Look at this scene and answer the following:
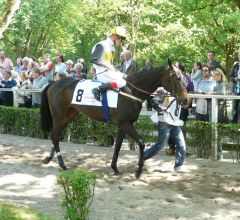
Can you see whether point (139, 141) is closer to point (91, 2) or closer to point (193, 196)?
point (193, 196)

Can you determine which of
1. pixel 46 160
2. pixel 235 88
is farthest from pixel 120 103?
pixel 235 88

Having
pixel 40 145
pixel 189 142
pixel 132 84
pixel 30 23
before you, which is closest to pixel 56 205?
pixel 132 84

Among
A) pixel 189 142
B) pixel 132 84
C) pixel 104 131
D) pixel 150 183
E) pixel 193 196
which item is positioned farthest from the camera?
pixel 104 131

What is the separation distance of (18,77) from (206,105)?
24.6ft

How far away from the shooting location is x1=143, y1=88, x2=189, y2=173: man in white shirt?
31.1 feet

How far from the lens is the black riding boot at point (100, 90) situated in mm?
9665

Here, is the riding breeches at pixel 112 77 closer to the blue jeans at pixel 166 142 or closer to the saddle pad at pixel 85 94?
the saddle pad at pixel 85 94

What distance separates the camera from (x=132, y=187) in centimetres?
853

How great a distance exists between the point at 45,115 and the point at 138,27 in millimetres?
18227

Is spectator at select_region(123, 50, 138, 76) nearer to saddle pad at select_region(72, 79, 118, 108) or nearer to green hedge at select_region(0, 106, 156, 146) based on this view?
green hedge at select_region(0, 106, 156, 146)

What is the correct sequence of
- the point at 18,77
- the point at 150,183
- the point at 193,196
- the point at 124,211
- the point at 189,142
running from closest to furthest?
1. the point at 124,211
2. the point at 193,196
3. the point at 150,183
4. the point at 189,142
5. the point at 18,77

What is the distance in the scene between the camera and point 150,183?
29.0ft

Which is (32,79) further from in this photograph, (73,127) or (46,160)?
(46,160)

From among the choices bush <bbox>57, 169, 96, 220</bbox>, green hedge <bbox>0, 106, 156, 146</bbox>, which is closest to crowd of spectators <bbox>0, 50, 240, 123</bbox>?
green hedge <bbox>0, 106, 156, 146</bbox>
